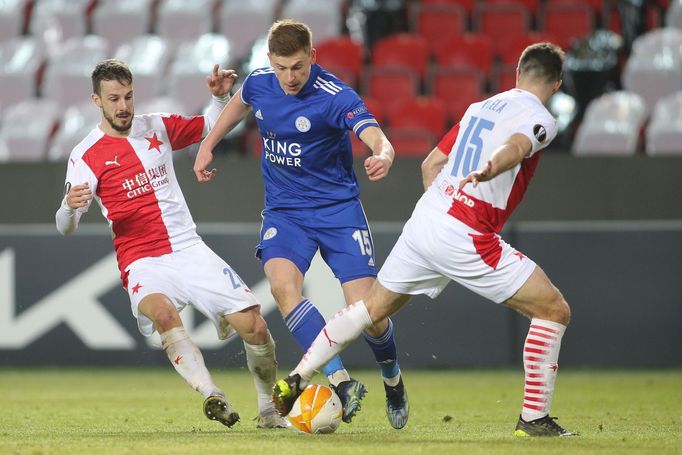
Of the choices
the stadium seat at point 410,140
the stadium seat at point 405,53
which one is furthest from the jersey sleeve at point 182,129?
the stadium seat at point 405,53

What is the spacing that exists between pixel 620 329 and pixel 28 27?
8.60m

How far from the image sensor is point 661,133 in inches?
455

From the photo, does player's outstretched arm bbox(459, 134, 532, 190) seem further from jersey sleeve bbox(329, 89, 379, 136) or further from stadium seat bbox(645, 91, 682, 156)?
stadium seat bbox(645, 91, 682, 156)

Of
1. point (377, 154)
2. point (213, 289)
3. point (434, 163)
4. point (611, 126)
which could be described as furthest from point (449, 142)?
point (611, 126)

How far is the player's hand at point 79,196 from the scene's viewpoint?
6.28 metres

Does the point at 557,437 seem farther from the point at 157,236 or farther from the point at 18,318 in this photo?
the point at 18,318

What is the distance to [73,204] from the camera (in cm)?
630

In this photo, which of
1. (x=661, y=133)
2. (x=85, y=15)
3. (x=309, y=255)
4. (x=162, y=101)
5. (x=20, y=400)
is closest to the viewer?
(x=309, y=255)

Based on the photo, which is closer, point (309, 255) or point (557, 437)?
point (557, 437)

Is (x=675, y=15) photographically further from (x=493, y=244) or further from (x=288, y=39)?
(x=493, y=244)

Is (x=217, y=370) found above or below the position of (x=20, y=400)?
below

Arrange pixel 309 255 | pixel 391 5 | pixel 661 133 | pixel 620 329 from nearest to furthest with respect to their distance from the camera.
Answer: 1. pixel 309 255
2. pixel 620 329
3. pixel 661 133
4. pixel 391 5

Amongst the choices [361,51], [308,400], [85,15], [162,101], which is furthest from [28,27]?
[308,400]

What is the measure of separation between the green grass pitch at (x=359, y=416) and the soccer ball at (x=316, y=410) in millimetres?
59
